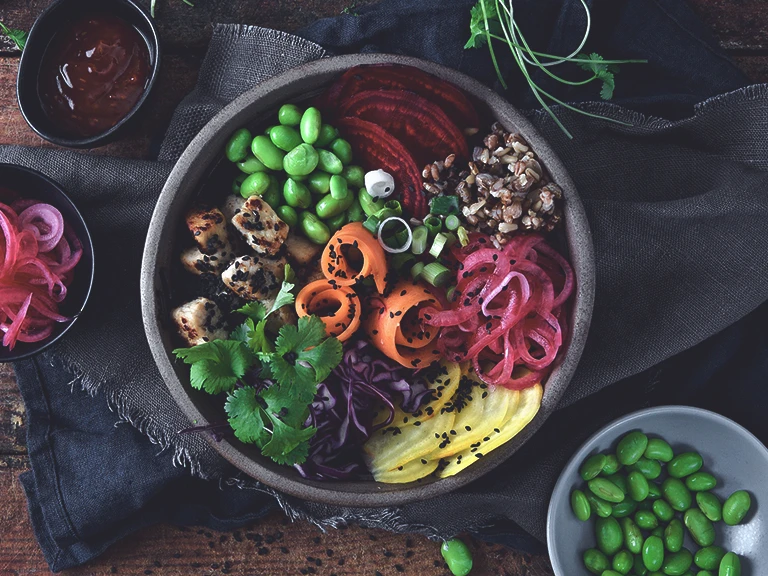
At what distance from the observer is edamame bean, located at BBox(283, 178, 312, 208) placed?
2.58 m

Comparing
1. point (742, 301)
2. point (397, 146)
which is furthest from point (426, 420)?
point (742, 301)

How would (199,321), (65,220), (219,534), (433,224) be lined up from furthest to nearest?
(219,534)
(65,220)
(433,224)
(199,321)

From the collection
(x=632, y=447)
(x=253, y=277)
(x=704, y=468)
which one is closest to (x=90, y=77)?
(x=253, y=277)

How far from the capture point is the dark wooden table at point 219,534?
307cm

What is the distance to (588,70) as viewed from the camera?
298 centimetres

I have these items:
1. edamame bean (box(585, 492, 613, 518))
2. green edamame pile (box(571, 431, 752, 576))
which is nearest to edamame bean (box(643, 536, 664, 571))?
green edamame pile (box(571, 431, 752, 576))

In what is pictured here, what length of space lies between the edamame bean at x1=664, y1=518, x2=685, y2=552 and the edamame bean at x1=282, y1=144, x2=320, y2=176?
2.11 metres

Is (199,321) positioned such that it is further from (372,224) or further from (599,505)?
(599,505)

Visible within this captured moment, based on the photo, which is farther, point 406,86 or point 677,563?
point 677,563

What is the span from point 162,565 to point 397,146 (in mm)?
2078

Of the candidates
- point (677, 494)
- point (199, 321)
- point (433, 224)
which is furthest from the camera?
point (677, 494)

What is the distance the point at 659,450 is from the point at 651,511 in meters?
0.30

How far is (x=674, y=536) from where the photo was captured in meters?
3.05

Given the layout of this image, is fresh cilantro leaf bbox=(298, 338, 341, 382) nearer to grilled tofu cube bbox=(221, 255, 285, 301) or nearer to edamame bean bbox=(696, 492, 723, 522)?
grilled tofu cube bbox=(221, 255, 285, 301)
